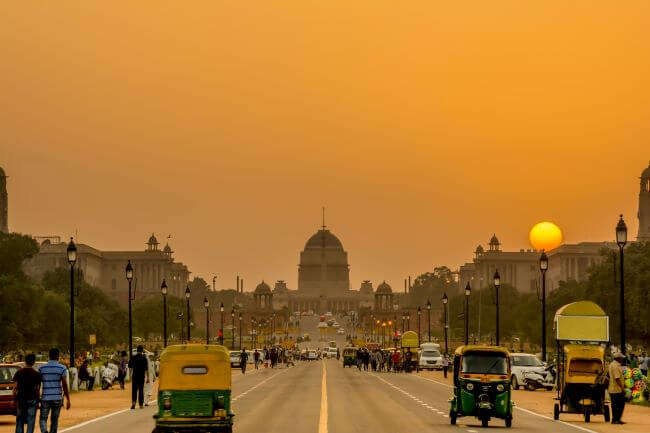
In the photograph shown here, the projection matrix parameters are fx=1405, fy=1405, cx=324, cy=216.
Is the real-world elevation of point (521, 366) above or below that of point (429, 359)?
above

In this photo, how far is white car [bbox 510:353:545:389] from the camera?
62831mm

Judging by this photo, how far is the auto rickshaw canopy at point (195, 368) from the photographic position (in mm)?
28781

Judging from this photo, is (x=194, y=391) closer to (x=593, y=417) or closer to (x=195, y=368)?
(x=195, y=368)

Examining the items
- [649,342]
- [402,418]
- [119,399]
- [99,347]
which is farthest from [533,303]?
[402,418]

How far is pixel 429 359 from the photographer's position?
10306 centimetres

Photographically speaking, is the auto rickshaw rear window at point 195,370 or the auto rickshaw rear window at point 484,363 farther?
the auto rickshaw rear window at point 484,363

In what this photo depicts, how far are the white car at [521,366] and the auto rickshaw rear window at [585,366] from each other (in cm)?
2340

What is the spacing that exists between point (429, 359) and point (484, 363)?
221 ft

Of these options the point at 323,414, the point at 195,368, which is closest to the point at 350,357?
the point at 323,414

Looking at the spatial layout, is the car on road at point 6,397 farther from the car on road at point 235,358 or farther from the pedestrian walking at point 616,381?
the car on road at point 235,358

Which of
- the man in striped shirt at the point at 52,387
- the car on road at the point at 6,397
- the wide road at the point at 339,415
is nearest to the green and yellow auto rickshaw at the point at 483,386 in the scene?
the wide road at the point at 339,415

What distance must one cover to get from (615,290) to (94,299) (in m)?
75.0

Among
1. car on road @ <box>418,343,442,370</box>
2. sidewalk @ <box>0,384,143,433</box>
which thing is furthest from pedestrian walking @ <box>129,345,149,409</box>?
car on road @ <box>418,343,442,370</box>

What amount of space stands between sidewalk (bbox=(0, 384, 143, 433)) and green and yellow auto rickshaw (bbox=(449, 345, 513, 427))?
10089 mm
